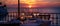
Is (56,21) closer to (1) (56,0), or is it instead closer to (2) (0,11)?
(1) (56,0)

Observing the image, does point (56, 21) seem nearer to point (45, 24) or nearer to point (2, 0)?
point (45, 24)

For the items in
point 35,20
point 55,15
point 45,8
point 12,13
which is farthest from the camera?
point 45,8

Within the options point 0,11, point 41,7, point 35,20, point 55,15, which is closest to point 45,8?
point 41,7

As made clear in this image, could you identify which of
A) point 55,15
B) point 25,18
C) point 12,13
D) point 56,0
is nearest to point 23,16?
point 25,18

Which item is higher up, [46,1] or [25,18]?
[46,1]

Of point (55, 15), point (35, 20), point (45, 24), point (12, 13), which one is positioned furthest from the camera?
point (12, 13)

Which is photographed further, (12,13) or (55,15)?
(12,13)

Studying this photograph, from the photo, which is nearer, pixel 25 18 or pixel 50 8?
pixel 25 18

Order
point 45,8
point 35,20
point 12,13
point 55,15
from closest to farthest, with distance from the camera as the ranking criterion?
point 35,20
point 55,15
point 12,13
point 45,8

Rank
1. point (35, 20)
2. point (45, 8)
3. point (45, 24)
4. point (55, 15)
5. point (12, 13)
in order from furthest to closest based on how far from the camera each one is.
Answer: point (45, 8), point (12, 13), point (55, 15), point (35, 20), point (45, 24)
